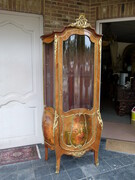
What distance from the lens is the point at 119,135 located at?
319 centimetres

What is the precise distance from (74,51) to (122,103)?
290cm

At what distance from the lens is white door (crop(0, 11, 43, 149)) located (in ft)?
8.25

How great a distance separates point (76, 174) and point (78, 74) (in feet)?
4.51

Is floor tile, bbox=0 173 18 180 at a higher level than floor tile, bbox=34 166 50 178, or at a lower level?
lower

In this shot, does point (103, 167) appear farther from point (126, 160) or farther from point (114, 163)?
point (126, 160)

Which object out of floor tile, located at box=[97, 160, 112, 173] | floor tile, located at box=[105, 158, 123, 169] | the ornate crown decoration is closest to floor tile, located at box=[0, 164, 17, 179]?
floor tile, located at box=[97, 160, 112, 173]

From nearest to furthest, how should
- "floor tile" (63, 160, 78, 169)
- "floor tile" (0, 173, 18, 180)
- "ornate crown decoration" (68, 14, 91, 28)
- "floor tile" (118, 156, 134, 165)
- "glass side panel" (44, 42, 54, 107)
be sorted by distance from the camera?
"ornate crown decoration" (68, 14, 91, 28) < "floor tile" (0, 173, 18, 180) < "glass side panel" (44, 42, 54, 107) < "floor tile" (63, 160, 78, 169) < "floor tile" (118, 156, 134, 165)

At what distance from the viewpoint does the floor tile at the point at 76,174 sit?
2.00m

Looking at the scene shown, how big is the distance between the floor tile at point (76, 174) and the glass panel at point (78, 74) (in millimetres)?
870

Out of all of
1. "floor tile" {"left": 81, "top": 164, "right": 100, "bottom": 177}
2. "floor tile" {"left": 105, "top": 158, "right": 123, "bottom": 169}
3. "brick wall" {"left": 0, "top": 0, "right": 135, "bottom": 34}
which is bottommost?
"floor tile" {"left": 81, "top": 164, "right": 100, "bottom": 177}

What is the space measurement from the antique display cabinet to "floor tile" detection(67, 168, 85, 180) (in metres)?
0.19

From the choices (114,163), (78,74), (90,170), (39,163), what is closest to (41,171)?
(39,163)

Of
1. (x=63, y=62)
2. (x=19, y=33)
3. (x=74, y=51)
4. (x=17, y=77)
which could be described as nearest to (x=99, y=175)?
(x=63, y=62)

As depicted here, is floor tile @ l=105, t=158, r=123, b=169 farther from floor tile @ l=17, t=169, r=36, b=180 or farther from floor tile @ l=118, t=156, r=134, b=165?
floor tile @ l=17, t=169, r=36, b=180
